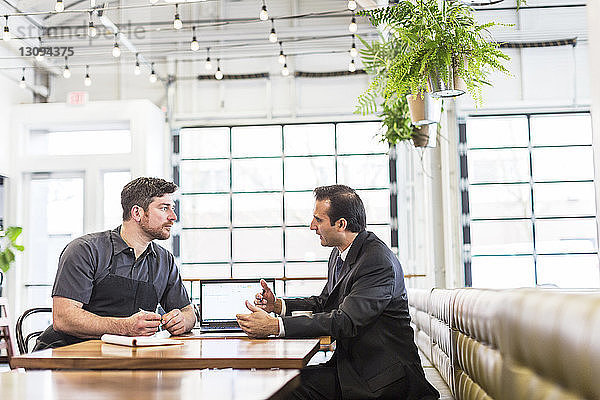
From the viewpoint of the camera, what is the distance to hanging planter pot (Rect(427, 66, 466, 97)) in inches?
131

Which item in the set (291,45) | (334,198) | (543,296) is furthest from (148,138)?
(543,296)

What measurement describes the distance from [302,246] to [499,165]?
99.6 inches

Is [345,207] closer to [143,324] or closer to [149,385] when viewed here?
[143,324]

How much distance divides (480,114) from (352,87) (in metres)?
1.65

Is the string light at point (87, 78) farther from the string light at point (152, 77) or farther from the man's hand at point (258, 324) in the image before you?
the man's hand at point (258, 324)

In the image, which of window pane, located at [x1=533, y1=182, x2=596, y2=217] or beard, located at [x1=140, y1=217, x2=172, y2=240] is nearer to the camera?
beard, located at [x1=140, y1=217, x2=172, y2=240]

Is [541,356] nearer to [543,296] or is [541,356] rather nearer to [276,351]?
[543,296]

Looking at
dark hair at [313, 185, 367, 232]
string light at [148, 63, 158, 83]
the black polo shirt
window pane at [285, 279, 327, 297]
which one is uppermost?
string light at [148, 63, 158, 83]

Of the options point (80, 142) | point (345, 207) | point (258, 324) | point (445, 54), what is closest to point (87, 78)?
point (80, 142)

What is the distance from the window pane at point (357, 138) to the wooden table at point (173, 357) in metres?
6.87

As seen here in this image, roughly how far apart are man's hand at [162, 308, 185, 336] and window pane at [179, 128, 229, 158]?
256 inches

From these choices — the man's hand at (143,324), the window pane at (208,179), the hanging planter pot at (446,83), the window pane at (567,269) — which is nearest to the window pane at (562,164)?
the window pane at (567,269)

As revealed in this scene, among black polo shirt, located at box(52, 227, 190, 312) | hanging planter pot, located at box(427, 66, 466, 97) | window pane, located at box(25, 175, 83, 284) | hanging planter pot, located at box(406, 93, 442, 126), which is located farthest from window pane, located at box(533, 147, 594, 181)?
black polo shirt, located at box(52, 227, 190, 312)

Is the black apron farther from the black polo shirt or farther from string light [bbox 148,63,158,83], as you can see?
string light [bbox 148,63,158,83]
